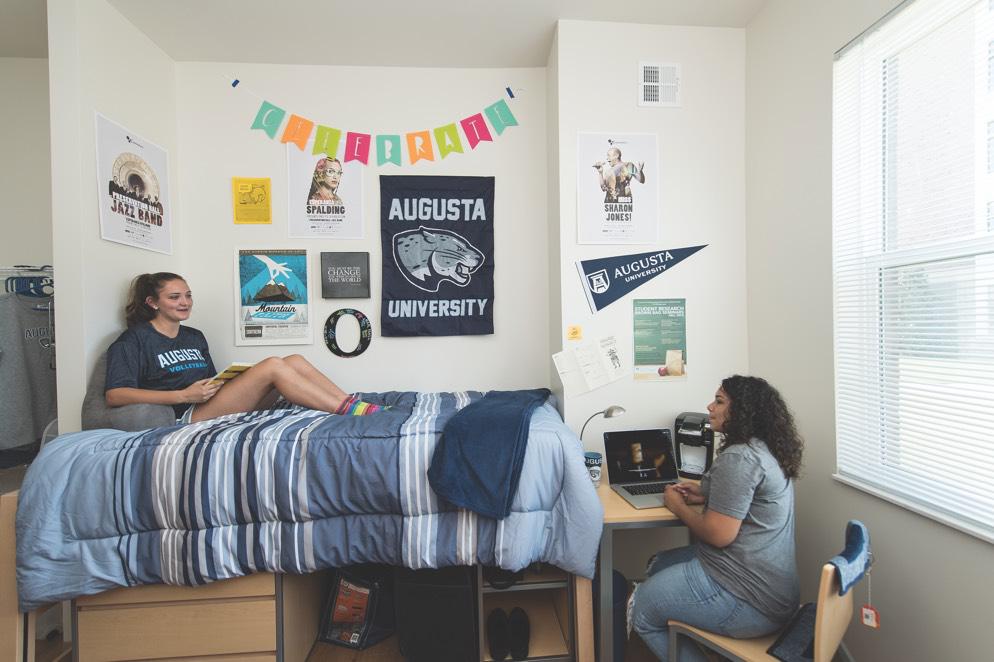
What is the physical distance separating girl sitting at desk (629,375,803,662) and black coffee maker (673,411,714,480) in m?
0.51

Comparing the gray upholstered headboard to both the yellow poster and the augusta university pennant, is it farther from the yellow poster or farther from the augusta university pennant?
the augusta university pennant

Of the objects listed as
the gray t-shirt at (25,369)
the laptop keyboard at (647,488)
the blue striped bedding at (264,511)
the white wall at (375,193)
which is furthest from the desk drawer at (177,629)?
the laptop keyboard at (647,488)

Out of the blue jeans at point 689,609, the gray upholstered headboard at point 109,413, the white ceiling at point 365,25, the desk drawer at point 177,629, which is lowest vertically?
the desk drawer at point 177,629

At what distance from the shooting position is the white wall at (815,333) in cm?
119

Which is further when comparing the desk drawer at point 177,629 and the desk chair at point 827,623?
the desk drawer at point 177,629

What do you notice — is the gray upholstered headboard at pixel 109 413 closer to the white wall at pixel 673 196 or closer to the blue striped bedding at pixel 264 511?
the blue striped bedding at pixel 264 511

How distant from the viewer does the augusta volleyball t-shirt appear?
171 centimetres

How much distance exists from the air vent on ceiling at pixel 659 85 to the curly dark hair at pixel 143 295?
2.39 meters

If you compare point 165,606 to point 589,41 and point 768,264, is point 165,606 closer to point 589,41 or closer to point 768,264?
point 768,264

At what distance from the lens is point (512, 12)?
1940 millimetres

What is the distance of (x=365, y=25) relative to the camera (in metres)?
2.02

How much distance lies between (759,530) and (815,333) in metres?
0.86

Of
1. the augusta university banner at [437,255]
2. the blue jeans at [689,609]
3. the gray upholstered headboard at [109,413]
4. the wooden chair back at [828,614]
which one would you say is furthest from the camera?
the augusta university banner at [437,255]

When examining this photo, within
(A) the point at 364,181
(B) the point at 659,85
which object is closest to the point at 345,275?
(A) the point at 364,181
